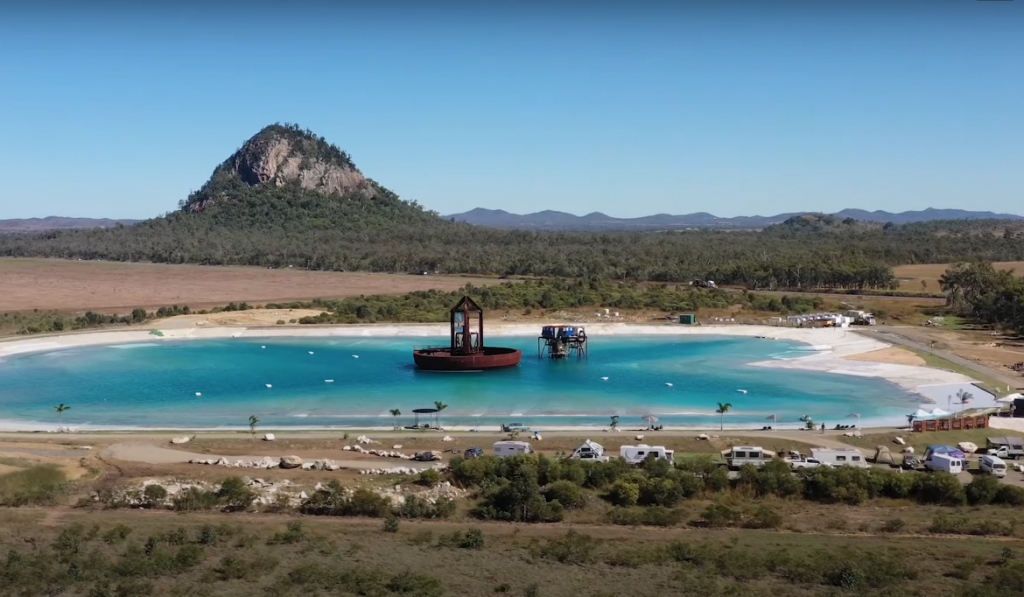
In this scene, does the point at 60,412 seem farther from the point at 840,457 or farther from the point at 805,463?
the point at 840,457

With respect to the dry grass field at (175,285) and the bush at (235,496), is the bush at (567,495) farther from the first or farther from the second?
the dry grass field at (175,285)

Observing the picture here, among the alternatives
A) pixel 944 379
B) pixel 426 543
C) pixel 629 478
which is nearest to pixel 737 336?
pixel 944 379

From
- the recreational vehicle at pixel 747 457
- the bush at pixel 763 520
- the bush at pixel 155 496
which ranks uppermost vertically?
the recreational vehicle at pixel 747 457

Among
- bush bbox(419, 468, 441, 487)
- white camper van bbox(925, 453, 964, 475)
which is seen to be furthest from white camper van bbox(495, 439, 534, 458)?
white camper van bbox(925, 453, 964, 475)

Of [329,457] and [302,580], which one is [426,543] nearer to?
[302,580]

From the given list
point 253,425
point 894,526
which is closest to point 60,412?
point 253,425

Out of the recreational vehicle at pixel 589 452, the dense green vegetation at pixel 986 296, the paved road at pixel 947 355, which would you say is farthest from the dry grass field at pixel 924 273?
the recreational vehicle at pixel 589 452

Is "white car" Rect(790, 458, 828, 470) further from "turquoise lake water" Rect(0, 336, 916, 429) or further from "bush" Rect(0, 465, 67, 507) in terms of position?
"bush" Rect(0, 465, 67, 507)
